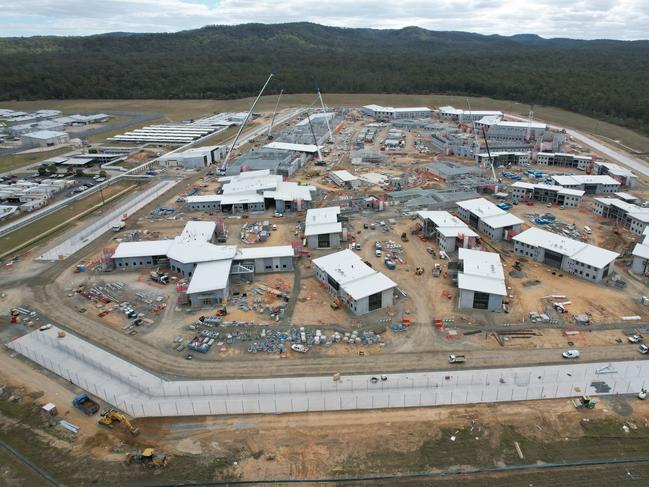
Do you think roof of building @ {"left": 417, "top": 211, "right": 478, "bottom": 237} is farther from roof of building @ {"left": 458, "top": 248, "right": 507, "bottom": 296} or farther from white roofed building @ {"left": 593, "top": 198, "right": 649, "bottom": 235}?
white roofed building @ {"left": 593, "top": 198, "right": 649, "bottom": 235}

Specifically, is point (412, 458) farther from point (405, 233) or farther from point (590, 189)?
point (590, 189)

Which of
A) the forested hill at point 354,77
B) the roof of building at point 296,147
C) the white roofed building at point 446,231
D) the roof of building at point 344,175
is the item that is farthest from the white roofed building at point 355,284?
the forested hill at point 354,77

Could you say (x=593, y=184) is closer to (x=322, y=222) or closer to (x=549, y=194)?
(x=549, y=194)

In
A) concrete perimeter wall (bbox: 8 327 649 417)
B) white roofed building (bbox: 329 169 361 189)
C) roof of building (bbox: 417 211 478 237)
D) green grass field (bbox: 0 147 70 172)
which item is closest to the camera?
concrete perimeter wall (bbox: 8 327 649 417)

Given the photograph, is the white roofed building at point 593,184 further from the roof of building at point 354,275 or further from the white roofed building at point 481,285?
the roof of building at point 354,275

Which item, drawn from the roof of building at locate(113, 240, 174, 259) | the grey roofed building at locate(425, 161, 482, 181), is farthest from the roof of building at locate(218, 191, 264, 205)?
the grey roofed building at locate(425, 161, 482, 181)

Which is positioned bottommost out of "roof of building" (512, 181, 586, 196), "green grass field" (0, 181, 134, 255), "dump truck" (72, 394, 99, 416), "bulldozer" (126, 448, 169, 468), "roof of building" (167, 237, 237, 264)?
"bulldozer" (126, 448, 169, 468)
